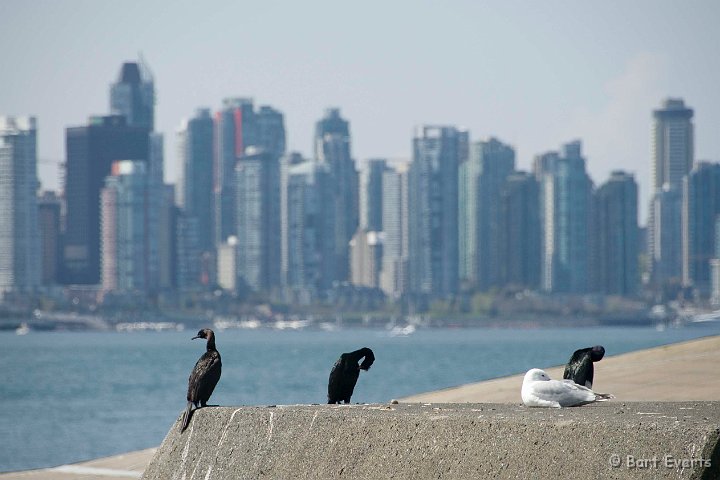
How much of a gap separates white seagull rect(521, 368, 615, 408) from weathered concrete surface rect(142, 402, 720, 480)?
143 millimetres

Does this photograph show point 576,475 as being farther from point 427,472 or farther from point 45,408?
point 45,408

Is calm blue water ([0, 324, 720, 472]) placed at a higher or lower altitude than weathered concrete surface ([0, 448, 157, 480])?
lower

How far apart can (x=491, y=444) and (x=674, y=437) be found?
55.1 inches

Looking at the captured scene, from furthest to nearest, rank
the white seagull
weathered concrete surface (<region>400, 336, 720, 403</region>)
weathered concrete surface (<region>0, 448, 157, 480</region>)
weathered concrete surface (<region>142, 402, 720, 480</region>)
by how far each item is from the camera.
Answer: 1. weathered concrete surface (<region>0, 448, 157, 480</region>)
2. weathered concrete surface (<region>400, 336, 720, 403</region>)
3. the white seagull
4. weathered concrete surface (<region>142, 402, 720, 480</region>)

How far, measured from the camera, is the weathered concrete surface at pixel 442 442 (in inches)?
415

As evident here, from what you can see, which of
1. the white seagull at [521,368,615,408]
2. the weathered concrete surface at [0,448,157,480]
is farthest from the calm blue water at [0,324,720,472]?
the white seagull at [521,368,615,408]

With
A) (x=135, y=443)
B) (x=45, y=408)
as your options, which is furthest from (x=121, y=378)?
(x=135, y=443)

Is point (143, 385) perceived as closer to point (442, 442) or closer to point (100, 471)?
point (100, 471)

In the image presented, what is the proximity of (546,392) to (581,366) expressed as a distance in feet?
4.43

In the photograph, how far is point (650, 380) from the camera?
68.3 feet

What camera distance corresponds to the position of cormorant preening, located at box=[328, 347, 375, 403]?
13117 millimetres

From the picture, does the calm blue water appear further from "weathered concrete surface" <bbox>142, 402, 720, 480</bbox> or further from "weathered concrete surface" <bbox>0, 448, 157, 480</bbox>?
"weathered concrete surface" <bbox>142, 402, 720, 480</bbox>

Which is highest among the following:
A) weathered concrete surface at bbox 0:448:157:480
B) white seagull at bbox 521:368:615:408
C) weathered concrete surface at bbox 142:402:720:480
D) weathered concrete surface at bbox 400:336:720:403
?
white seagull at bbox 521:368:615:408

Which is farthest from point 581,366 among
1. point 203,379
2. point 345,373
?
point 203,379
